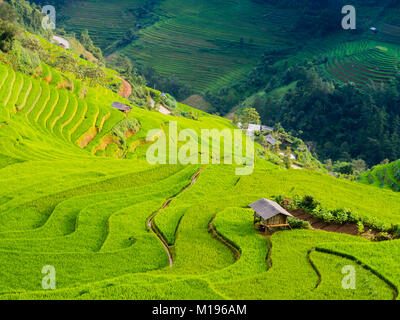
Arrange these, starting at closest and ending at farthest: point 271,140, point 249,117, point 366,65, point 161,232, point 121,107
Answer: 1. point 161,232
2. point 121,107
3. point 271,140
4. point 249,117
5. point 366,65

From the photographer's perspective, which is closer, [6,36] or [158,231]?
[158,231]

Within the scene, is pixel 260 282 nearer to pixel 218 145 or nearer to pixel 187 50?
pixel 218 145

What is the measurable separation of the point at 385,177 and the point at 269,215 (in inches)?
1421

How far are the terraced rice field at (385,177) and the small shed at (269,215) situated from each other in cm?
3247

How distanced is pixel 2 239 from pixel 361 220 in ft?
53.1

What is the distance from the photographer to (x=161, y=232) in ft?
62.7

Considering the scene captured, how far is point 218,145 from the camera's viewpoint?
40.3 meters

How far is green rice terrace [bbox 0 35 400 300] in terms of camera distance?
47.2 ft

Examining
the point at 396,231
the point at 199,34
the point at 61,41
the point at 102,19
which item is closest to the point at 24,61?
the point at 396,231

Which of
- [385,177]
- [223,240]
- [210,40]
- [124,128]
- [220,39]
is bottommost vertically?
[223,240]

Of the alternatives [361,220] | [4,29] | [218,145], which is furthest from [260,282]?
[4,29]

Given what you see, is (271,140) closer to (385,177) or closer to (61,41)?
(385,177)

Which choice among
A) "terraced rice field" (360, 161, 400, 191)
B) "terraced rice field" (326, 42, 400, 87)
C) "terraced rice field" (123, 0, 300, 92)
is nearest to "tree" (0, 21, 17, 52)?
"terraced rice field" (360, 161, 400, 191)

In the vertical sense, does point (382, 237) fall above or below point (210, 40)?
below
